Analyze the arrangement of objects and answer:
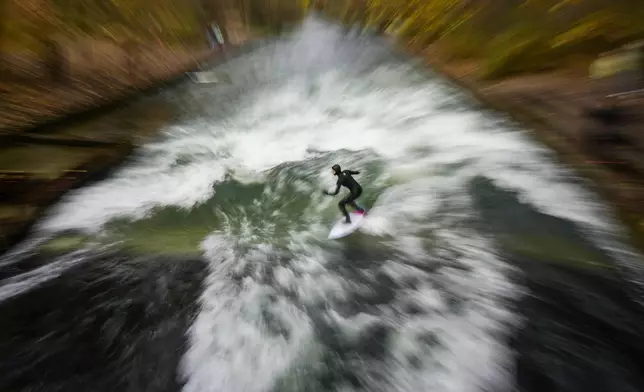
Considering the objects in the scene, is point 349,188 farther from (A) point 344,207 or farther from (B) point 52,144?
(B) point 52,144

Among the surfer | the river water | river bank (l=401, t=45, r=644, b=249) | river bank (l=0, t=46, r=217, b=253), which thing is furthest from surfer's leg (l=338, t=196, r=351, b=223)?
river bank (l=0, t=46, r=217, b=253)

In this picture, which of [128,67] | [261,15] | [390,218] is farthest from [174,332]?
[261,15]

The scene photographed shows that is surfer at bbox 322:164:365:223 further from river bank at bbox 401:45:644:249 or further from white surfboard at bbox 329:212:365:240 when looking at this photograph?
river bank at bbox 401:45:644:249

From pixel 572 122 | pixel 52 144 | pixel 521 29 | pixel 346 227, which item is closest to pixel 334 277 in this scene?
pixel 346 227

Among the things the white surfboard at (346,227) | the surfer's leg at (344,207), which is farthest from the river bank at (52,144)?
the surfer's leg at (344,207)

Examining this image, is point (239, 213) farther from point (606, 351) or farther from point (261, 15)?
point (261, 15)

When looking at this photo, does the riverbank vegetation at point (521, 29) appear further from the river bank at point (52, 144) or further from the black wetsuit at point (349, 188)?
the river bank at point (52, 144)

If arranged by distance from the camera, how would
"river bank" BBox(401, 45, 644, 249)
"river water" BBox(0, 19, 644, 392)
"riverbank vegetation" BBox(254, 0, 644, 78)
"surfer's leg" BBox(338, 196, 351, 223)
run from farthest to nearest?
"riverbank vegetation" BBox(254, 0, 644, 78)
"surfer's leg" BBox(338, 196, 351, 223)
"river bank" BBox(401, 45, 644, 249)
"river water" BBox(0, 19, 644, 392)
